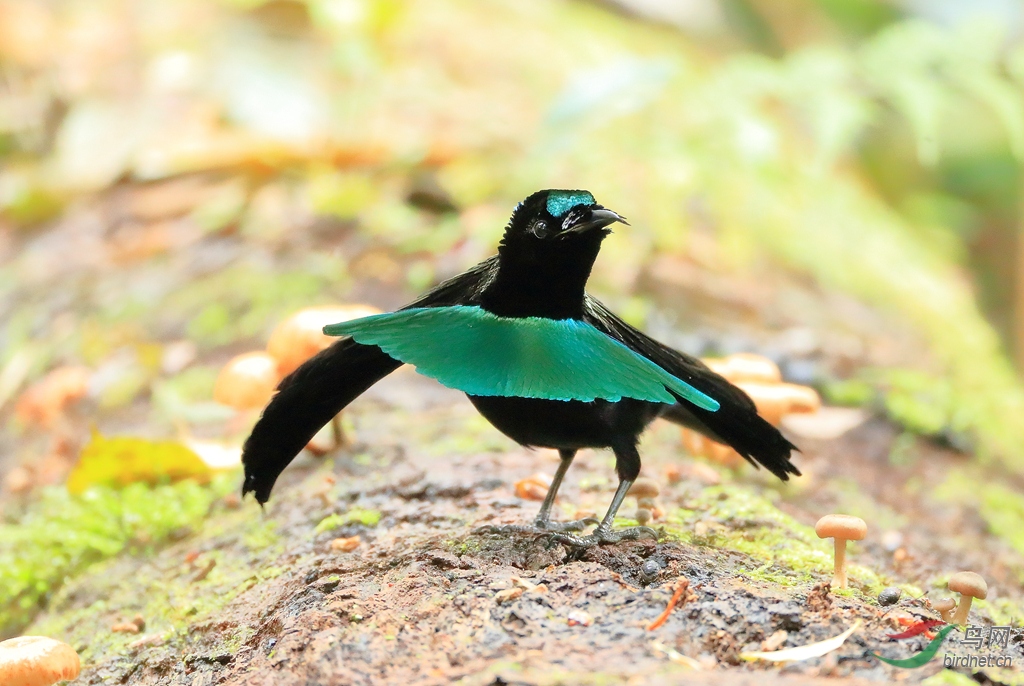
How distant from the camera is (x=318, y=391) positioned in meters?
2.18

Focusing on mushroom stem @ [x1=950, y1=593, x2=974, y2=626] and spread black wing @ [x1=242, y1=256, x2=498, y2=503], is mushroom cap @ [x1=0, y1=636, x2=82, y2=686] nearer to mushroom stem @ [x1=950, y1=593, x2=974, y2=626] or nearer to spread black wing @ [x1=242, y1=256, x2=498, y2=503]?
spread black wing @ [x1=242, y1=256, x2=498, y2=503]

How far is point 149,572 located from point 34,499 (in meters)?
1.00

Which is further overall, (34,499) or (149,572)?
(34,499)

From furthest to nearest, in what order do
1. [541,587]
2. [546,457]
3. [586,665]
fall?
[546,457] → [541,587] → [586,665]

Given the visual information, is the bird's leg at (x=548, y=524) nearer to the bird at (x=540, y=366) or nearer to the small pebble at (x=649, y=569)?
the bird at (x=540, y=366)

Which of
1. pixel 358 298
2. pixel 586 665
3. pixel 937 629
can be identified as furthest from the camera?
pixel 358 298

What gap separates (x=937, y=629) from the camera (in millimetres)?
1732

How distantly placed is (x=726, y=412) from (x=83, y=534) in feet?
6.89

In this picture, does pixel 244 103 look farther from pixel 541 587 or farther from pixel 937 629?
pixel 937 629

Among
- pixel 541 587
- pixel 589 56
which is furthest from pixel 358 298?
pixel 589 56

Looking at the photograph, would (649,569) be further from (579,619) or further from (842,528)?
(842,528)

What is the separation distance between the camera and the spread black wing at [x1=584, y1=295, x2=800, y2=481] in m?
2.16
